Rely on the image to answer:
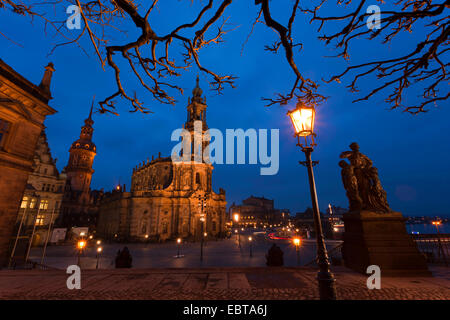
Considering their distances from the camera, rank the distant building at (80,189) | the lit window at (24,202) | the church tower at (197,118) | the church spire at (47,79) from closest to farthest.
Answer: the church spire at (47,79) → the lit window at (24,202) → the distant building at (80,189) → the church tower at (197,118)

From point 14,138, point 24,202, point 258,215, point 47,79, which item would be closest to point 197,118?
point 24,202

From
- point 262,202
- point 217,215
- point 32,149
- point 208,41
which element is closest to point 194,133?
point 217,215

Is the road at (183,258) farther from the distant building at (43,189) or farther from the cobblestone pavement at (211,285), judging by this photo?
the cobblestone pavement at (211,285)

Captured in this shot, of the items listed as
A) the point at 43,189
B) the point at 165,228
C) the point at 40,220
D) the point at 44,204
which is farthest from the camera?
the point at 165,228

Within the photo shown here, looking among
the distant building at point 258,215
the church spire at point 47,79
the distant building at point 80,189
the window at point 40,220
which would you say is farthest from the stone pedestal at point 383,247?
the distant building at point 258,215

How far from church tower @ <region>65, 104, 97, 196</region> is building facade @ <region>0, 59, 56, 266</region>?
47116 mm

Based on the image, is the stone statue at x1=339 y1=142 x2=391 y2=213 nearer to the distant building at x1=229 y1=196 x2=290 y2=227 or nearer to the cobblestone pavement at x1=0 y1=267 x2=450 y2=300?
the cobblestone pavement at x1=0 y1=267 x2=450 y2=300

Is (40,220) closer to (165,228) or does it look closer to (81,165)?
(165,228)

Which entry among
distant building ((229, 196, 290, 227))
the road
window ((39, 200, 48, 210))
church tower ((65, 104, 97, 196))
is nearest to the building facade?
the road

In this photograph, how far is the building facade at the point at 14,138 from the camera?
30.5ft

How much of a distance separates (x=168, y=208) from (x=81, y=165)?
31.2 meters

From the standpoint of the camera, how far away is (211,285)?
486 centimetres

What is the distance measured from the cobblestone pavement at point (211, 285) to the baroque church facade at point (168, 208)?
88.5 ft

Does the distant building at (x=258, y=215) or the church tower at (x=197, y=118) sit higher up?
the church tower at (x=197, y=118)
